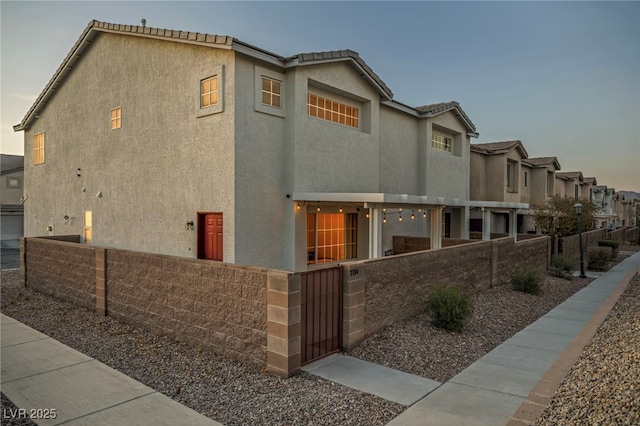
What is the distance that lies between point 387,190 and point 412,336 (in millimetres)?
10472

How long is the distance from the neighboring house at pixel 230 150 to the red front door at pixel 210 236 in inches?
1.9

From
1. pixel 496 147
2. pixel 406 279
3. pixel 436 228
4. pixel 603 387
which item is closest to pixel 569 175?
pixel 496 147

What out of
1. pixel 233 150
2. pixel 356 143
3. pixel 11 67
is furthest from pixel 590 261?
pixel 11 67

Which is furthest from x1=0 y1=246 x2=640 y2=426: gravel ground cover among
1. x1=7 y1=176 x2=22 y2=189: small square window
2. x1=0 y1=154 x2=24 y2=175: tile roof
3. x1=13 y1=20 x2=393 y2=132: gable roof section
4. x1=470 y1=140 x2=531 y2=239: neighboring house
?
x1=0 y1=154 x2=24 y2=175: tile roof

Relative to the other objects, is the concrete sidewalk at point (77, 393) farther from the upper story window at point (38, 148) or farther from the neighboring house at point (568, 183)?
the neighboring house at point (568, 183)

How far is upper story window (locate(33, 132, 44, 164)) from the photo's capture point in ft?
72.0

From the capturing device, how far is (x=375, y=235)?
11789 millimetres

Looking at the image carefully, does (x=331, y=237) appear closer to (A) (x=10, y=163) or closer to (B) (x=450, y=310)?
(B) (x=450, y=310)

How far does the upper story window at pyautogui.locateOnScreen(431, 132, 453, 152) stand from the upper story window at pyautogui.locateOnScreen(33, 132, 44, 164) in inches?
835

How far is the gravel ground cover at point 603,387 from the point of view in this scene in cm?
432

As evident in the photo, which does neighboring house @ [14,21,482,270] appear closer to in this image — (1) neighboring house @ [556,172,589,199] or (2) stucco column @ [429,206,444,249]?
(2) stucco column @ [429,206,444,249]

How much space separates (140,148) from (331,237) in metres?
8.10

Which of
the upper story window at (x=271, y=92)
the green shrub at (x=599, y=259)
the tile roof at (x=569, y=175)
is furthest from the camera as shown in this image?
the tile roof at (x=569, y=175)

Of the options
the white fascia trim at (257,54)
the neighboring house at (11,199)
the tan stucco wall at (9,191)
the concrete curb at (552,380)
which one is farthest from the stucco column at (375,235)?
the tan stucco wall at (9,191)
